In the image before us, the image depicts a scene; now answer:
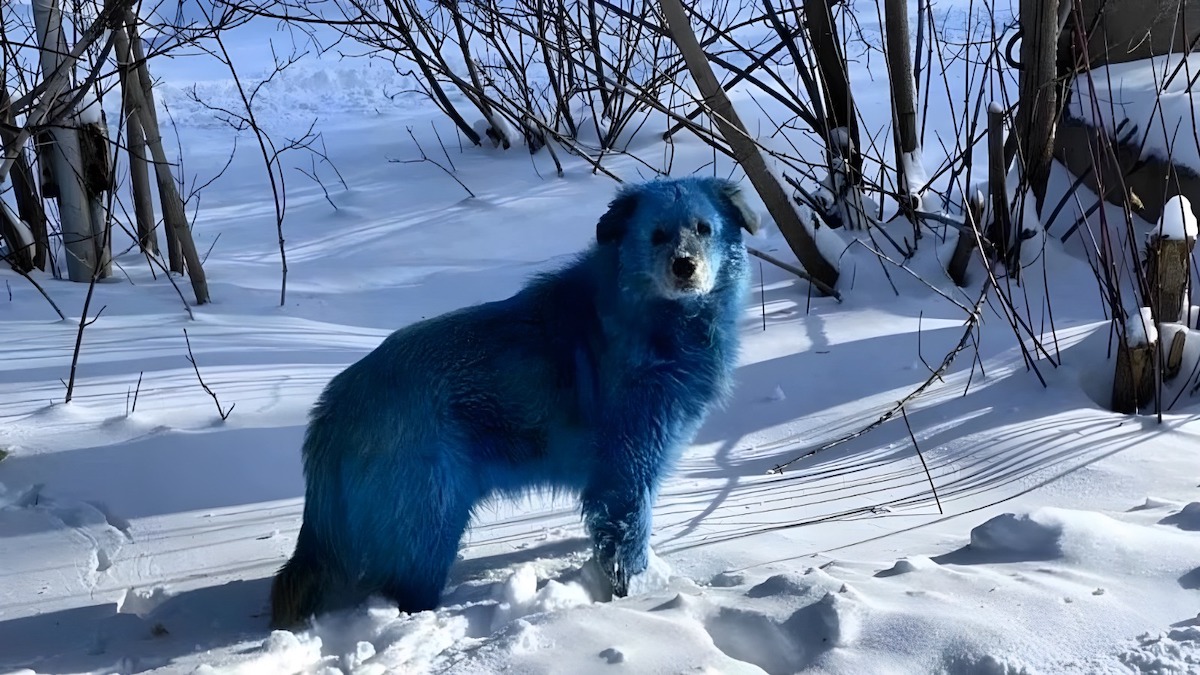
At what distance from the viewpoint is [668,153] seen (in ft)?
28.1

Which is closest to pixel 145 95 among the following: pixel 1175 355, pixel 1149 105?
pixel 1175 355

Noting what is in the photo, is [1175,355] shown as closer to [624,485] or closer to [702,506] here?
[702,506]

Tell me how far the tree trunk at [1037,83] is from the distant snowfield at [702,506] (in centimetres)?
61

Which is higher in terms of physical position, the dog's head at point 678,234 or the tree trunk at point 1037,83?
the tree trunk at point 1037,83

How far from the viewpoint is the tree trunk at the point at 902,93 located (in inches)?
230

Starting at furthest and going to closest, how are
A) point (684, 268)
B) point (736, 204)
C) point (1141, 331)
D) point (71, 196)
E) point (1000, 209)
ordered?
point (71, 196), point (1000, 209), point (1141, 331), point (736, 204), point (684, 268)

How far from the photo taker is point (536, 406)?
8.81ft

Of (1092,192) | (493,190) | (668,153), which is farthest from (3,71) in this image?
(1092,192)

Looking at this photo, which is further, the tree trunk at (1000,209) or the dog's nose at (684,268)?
the tree trunk at (1000,209)

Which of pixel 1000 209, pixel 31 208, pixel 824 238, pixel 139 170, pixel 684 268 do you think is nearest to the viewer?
pixel 684 268

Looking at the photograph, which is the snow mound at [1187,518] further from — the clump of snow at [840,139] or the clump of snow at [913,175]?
the clump of snow at [840,139]

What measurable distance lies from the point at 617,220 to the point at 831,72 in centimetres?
382

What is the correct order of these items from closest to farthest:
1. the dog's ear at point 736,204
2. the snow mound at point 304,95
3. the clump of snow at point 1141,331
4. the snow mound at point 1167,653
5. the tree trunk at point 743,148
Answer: the snow mound at point 1167,653 < the dog's ear at point 736,204 < the clump of snow at point 1141,331 < the tree trunk at point 743,148 < the snow mound at point 304,95

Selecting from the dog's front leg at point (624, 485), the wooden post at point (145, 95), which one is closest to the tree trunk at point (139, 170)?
the wooden post at point (145, 95)
